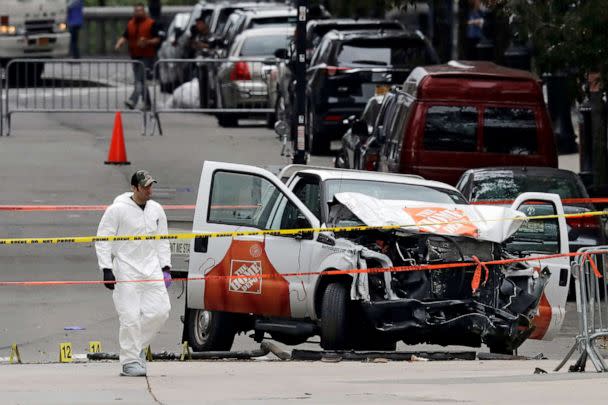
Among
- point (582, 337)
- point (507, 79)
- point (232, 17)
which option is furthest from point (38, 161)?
point (582, 337)

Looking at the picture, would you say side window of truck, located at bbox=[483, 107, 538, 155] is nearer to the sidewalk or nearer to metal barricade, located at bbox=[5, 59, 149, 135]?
the sidewalk

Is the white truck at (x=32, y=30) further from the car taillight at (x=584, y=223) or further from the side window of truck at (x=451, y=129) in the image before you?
the car taillight at (x=584, y=223)

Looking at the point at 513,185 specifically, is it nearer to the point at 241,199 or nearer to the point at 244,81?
the point at 241,199

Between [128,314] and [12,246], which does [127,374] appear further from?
[12,246]

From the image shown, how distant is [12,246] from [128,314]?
744 centimetres

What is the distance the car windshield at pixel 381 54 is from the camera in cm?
2531

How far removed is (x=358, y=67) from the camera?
83.4 feet

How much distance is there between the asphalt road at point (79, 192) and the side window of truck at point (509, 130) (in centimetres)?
271

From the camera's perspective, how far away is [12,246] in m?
19.3

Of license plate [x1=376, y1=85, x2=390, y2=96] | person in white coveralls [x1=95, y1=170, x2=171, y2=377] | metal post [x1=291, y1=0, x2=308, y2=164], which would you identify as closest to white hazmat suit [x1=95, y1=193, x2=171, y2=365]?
person in white coveralls [x1=95, y1=170, x2=171, y2=377]

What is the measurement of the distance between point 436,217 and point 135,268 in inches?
98.6

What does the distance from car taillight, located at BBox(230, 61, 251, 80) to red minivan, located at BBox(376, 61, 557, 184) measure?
34.6ft

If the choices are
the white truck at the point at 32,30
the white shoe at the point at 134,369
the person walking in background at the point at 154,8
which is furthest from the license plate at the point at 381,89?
the person walking in background at the point at 154,8

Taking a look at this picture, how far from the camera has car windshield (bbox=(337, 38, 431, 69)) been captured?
25.3m
